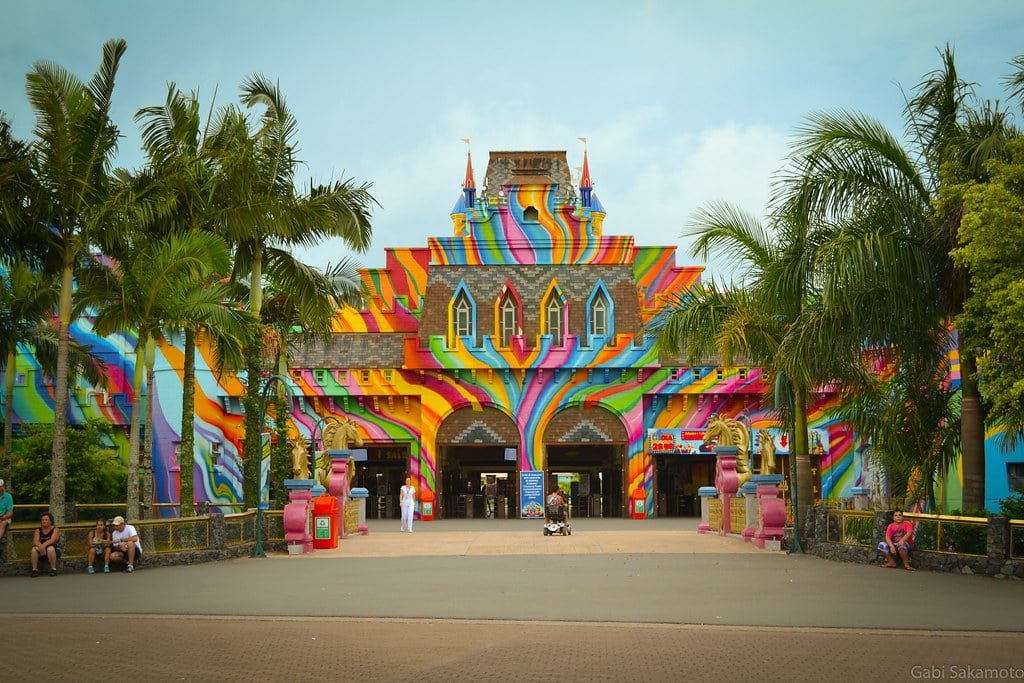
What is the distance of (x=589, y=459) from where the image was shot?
44.7 m

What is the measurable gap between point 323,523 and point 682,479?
21673 mm

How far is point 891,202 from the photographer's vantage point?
19094 millimetres

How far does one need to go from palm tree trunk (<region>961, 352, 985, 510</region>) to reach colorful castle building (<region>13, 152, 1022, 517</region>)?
21193 millimetres

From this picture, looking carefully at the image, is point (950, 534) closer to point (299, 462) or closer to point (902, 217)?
point (902, 217)

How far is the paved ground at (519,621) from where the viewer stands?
944cm

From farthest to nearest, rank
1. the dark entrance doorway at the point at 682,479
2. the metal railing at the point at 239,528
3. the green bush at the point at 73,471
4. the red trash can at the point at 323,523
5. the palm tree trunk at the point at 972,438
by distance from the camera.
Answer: the dark entrance doorway at the point at 682,479 → the green bush at the point at 73,471 → the red trash can at the point at 323,523 → the metal railing at the point at 239,528 → the palm tree trunk at the point at 972,438

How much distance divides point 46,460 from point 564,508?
54.9ft

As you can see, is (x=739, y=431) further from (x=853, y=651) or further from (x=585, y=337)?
(x=853, y=651)

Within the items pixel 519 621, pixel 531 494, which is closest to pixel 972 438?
pixel 519 621

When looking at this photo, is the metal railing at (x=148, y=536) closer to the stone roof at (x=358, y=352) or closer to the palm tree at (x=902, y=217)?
the palm tree at (x=902, y=217)

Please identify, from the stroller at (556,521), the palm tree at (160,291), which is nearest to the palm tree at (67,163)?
the palm tree at (160,291)

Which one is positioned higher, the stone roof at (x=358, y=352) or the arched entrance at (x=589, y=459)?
the stone roof at (x=358, y=352)

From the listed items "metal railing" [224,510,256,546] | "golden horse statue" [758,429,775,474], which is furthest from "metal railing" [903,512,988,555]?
"metal railing" [224,510,256,546]

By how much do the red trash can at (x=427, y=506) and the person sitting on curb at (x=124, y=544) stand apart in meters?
22.6
